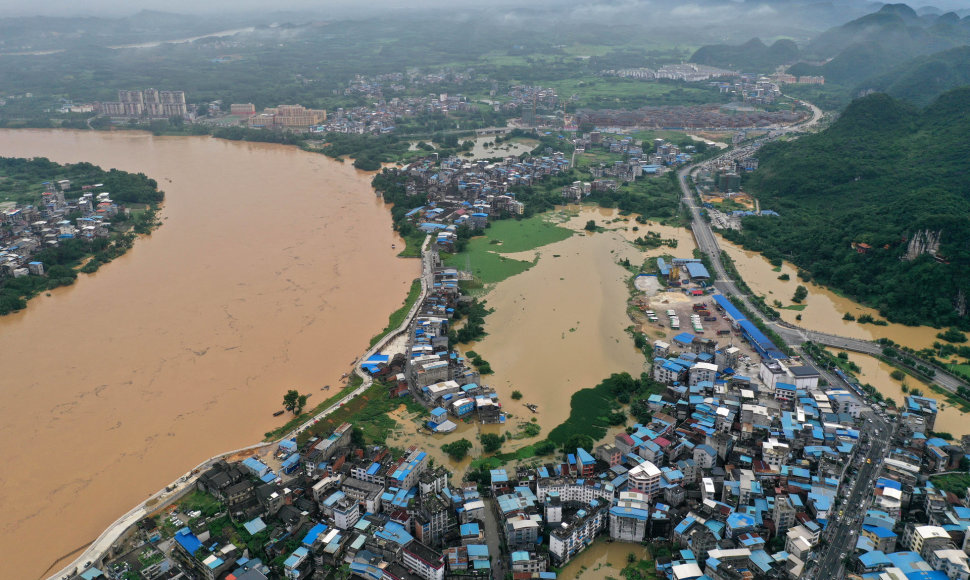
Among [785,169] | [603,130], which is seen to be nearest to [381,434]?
→ [785,169]

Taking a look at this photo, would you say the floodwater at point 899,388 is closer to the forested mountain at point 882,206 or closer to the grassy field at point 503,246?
the forested mountain at point 882,206

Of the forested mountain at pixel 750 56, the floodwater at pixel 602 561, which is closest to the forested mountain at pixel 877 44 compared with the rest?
the forested mountain at pixel 750 56

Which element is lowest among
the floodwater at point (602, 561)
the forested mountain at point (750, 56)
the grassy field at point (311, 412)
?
the floodwater at point (602, 561)

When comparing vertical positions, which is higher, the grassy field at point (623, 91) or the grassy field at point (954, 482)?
the grassy field at point (623, 91)

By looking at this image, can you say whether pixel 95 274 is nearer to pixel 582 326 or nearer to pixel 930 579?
pixel 582 326

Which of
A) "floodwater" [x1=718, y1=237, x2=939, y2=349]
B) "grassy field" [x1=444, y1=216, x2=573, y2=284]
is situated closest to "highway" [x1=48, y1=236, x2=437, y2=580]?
"grassy field" [x1=444, y1=216, x2=573, y2=284]

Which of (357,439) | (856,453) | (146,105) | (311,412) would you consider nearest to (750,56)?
(146,105)
